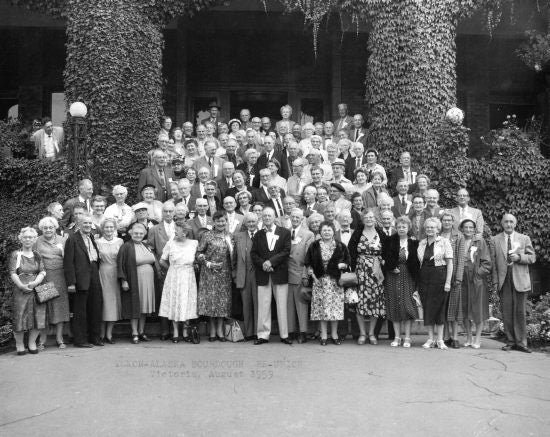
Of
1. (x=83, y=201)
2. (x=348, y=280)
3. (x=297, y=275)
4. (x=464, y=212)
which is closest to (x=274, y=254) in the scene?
(x=297, y=275)

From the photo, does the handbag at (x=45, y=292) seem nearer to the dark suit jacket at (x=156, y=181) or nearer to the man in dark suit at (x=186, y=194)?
the man in dark suit at (x=186, y=194)

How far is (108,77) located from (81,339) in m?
6.34

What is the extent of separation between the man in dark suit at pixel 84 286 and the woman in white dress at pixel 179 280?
2.82 feet

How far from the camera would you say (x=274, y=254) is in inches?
Result: 358

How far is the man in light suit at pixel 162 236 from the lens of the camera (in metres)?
9.48

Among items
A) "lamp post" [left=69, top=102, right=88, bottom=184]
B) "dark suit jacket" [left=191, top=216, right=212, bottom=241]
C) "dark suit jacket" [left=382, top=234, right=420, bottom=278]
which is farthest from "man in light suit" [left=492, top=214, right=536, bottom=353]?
"lamp post" [left=69, top=102, right=88, bottom=184]

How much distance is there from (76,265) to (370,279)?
3.83 metres

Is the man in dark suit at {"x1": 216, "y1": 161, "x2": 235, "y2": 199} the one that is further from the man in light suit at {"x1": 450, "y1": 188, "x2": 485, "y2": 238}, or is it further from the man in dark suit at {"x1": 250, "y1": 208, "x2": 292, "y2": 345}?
the man in light suit at {"x1": 450, "y1": 188, "x2": 485, "y2": 238}

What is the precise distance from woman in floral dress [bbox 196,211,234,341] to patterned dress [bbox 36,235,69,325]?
5.74 feet

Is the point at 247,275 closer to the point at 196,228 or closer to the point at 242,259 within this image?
the point at 242,259

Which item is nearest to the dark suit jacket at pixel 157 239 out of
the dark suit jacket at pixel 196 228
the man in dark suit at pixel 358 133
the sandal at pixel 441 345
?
the dark suit jacket at pixel 196 228

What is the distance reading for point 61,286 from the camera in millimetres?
8914

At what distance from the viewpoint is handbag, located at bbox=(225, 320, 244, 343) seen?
30.2 feet

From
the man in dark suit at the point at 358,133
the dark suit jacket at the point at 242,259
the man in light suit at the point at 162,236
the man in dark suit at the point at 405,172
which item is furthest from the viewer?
the man in dark suit at the point at 358,133
